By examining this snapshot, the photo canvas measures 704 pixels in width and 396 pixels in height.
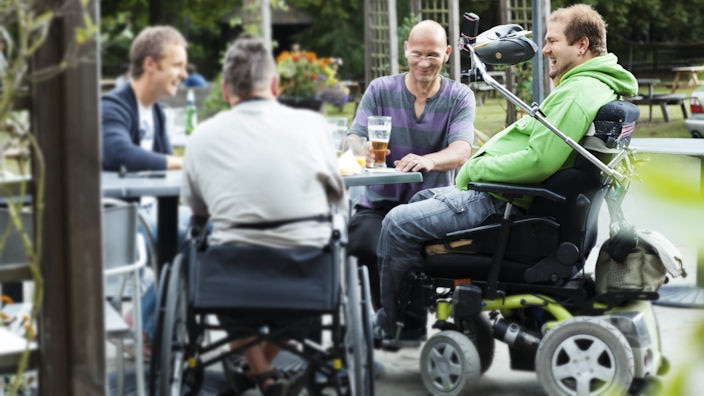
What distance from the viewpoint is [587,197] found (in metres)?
4.03

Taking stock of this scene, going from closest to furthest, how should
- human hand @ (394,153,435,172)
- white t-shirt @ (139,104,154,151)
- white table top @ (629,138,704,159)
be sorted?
white t-shirt @ (139,104,154,151)
human hand @ (394,153,435,172)
white table top @ (629,138,704,159)

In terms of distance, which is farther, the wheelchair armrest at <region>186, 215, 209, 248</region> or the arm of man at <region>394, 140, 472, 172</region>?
the arm of man at <region>394, 140, 472, 172</region>

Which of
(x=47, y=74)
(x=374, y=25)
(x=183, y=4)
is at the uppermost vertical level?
(x=183, y=4)

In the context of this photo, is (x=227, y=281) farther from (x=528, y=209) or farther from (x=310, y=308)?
(x=528, y=209)

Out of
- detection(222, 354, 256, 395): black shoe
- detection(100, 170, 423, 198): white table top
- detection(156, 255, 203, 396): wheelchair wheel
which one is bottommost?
detection(222, 354, 256, 395): black shoe

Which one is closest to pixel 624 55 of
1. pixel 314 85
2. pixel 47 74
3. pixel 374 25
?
pixel 374 25

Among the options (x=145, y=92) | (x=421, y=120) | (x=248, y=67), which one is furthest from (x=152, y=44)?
(x=421, y=120)

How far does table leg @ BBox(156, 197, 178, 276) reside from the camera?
387 centimetres

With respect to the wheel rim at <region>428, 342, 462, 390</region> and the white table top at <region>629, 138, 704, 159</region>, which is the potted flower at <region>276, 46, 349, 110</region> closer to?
the white table top at <region>629, 138, 704, 159</region>

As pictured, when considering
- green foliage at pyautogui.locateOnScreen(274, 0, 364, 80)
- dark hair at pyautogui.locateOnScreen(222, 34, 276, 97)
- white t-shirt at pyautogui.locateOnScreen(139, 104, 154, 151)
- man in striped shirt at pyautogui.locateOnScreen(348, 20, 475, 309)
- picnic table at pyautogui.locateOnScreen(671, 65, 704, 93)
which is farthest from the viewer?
green foliage at pyautogui.locateOnScreen(274, 0, 364, 80)

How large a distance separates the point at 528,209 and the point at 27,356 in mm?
2084

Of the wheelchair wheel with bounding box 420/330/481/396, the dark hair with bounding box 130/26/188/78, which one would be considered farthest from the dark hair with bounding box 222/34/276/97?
the wheelchair wheel with bounding box 420/330/481/396

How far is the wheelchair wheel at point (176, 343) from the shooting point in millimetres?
3084

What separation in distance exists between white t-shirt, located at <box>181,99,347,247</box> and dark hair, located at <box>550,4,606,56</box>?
4.58ft
